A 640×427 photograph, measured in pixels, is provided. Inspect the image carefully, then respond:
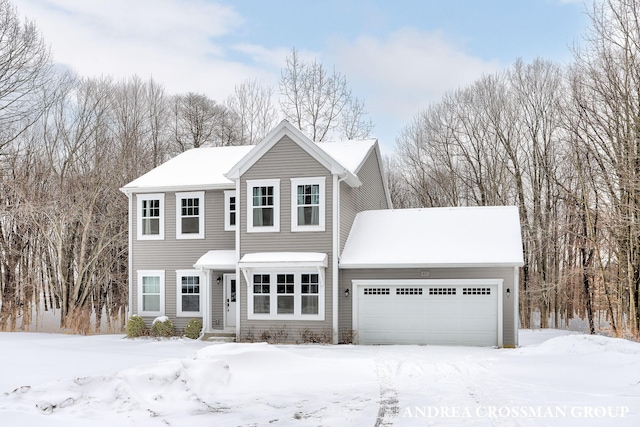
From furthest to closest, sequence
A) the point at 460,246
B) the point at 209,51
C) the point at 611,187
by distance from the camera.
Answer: the point at 209,51 → the point at 611,187 → the point at 460,246

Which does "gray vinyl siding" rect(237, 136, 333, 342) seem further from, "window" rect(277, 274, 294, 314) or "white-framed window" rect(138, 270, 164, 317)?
"white-framed window" rect(138, 270, 164, 317)

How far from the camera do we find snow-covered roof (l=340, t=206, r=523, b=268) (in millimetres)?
18781

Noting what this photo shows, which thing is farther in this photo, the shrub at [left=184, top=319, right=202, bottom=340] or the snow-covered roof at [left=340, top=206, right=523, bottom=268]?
the shrub at [left=184, top=319, right=202, bottom=340]

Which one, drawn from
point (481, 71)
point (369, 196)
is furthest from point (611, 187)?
point (481, 71)

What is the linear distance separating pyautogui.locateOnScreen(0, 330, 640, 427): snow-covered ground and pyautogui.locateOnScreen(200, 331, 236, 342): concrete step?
475 cm

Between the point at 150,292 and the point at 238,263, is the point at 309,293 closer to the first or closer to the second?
the point at 238,263

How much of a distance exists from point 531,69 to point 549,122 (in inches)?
126

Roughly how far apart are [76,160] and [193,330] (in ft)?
46.0

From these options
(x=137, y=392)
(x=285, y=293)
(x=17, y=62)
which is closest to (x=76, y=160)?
(x=17, y=62)

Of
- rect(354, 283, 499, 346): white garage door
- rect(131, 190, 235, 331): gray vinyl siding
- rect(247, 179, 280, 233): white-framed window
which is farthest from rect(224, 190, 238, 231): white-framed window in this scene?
rect(354, 283, 499, 346): white garage door

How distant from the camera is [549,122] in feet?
102

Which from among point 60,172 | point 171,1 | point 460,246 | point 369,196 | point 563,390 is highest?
point 171,1

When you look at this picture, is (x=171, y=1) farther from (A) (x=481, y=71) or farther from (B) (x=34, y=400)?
(A) (x=481, y=71)

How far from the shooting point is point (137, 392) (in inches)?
380
